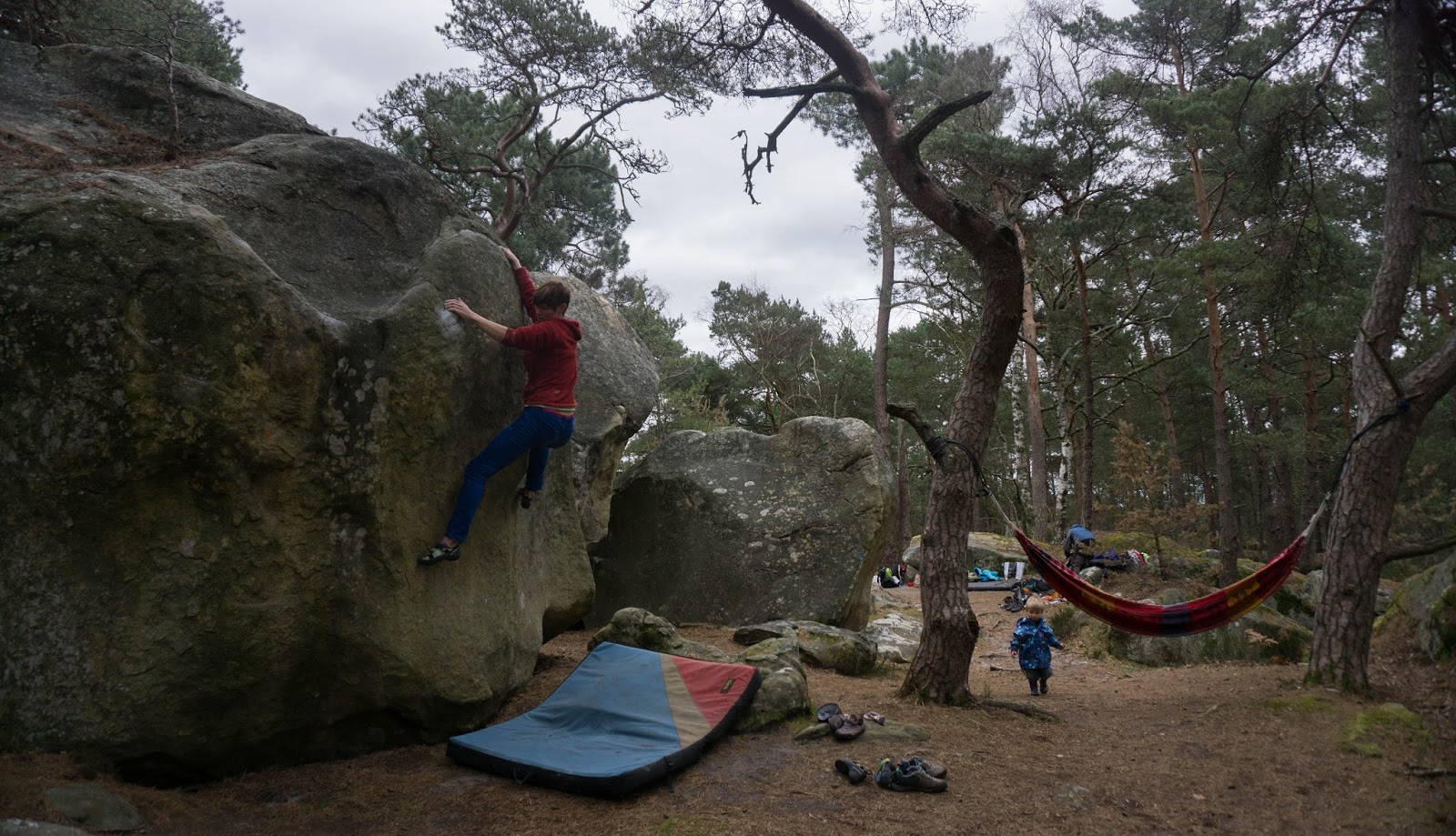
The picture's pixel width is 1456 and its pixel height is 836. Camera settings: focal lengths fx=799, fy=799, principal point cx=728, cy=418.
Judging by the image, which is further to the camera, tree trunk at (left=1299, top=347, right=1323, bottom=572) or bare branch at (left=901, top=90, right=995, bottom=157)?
tree trunk at (left=1299, top=347, right=1323, bottom=572)

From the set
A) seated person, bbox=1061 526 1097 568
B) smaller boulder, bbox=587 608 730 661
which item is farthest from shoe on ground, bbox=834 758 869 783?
seated person, bbox=1061 526 1097 568

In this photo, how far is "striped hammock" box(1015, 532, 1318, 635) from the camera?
5.79 metres

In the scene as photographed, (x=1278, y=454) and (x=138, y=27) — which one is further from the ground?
(x=138, y=27)

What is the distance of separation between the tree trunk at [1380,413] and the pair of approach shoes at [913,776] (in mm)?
3441

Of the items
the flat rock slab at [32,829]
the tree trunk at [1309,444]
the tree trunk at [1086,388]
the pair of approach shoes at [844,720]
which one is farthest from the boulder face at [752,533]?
the tree trunk at [1309,444]

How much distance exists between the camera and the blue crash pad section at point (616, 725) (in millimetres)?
3797

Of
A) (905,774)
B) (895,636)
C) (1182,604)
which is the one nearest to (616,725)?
(905,774)

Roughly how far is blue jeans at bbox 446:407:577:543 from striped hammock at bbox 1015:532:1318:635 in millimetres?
3375

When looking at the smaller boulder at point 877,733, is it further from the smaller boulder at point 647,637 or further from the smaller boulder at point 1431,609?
the smaller boulder at point 1431,609

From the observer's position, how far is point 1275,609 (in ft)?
35.4

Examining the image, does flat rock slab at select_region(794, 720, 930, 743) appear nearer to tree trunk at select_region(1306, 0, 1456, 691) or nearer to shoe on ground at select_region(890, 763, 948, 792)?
shoe on ground at select_region(890, 763, 948, 792)

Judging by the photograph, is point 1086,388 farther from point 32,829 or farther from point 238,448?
point 32,829

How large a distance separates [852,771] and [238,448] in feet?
10.6

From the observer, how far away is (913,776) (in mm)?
3717
